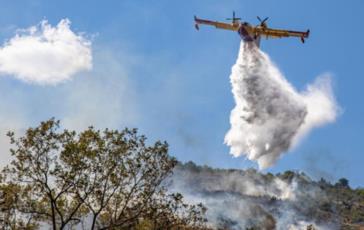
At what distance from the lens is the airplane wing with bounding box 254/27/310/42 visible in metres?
84.1

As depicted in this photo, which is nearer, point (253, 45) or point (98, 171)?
point (98, 171)

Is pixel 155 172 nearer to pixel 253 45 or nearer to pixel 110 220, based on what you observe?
pixel 110 220

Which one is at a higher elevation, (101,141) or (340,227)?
(340,227)

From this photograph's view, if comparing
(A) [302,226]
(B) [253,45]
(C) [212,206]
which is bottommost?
(B) [253,45]

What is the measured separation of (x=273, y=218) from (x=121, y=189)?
15749 cm

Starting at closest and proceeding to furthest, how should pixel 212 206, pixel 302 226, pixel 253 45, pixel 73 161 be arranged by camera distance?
1. pixel 73 161
2. pixel 253 45
3. pixel 302 226
4. pixel 212 206

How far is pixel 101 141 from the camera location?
34.5 m

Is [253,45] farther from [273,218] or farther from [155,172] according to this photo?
[273,218]

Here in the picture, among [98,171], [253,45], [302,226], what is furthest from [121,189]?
[302,226]

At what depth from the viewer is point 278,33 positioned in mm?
84688

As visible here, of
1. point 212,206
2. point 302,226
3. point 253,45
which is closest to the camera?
point 253,45

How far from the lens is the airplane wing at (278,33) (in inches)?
3312

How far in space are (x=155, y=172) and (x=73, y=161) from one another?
18.0ft

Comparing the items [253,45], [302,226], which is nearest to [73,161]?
[253,45]
